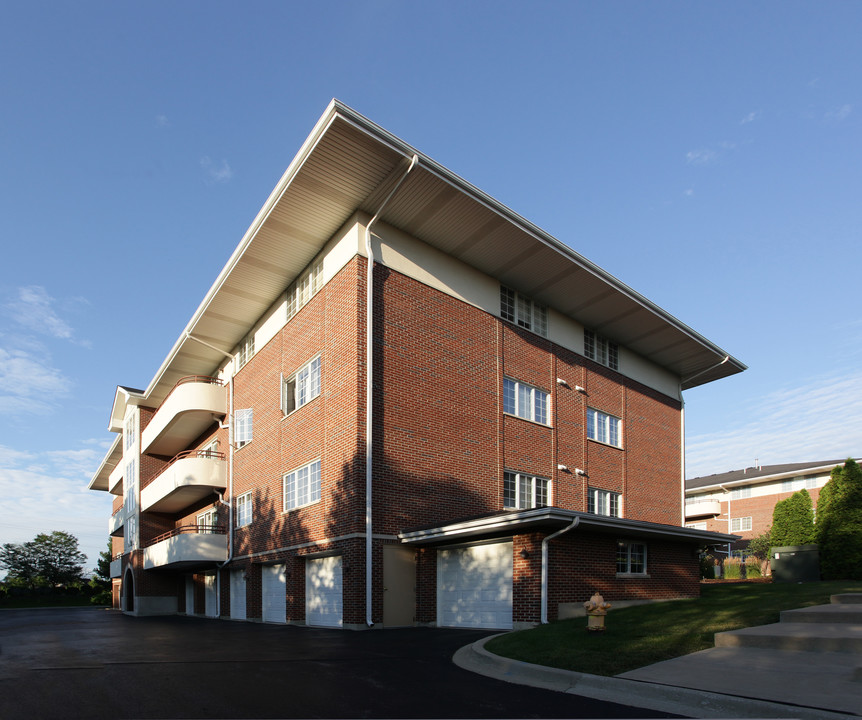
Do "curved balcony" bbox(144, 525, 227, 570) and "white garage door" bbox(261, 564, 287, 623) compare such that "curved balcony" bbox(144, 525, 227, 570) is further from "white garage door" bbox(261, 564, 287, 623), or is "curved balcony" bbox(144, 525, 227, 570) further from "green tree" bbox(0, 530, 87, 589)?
"green tree" bbox(0, 530, 87, 589)

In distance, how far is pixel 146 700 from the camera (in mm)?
8164

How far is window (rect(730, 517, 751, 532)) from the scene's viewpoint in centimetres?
5472

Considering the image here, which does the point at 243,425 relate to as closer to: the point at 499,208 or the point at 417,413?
the point at 417,413

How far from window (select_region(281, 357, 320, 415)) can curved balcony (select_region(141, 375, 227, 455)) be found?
7851 mm

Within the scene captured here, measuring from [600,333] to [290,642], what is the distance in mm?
17815

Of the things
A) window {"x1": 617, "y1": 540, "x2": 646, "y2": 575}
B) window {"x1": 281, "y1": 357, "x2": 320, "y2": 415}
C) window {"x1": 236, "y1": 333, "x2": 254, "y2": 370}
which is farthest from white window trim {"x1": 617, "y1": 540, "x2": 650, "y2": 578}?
window {"x1": 236, "y1": 333, "x2": 254, "y2": 370}

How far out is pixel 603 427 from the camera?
2672cm

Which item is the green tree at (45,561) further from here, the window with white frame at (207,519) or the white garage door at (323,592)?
the white garage door at (323,592)

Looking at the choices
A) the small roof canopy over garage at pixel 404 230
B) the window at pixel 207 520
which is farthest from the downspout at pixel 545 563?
the window at pixel 207 520

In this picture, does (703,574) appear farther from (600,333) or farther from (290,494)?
(290,494)

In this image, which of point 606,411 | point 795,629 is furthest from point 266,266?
point 795,629

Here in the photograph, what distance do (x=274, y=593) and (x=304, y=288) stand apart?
34.3ft

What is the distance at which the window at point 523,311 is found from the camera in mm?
23500

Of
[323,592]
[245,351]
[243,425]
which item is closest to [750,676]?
[323,592]
